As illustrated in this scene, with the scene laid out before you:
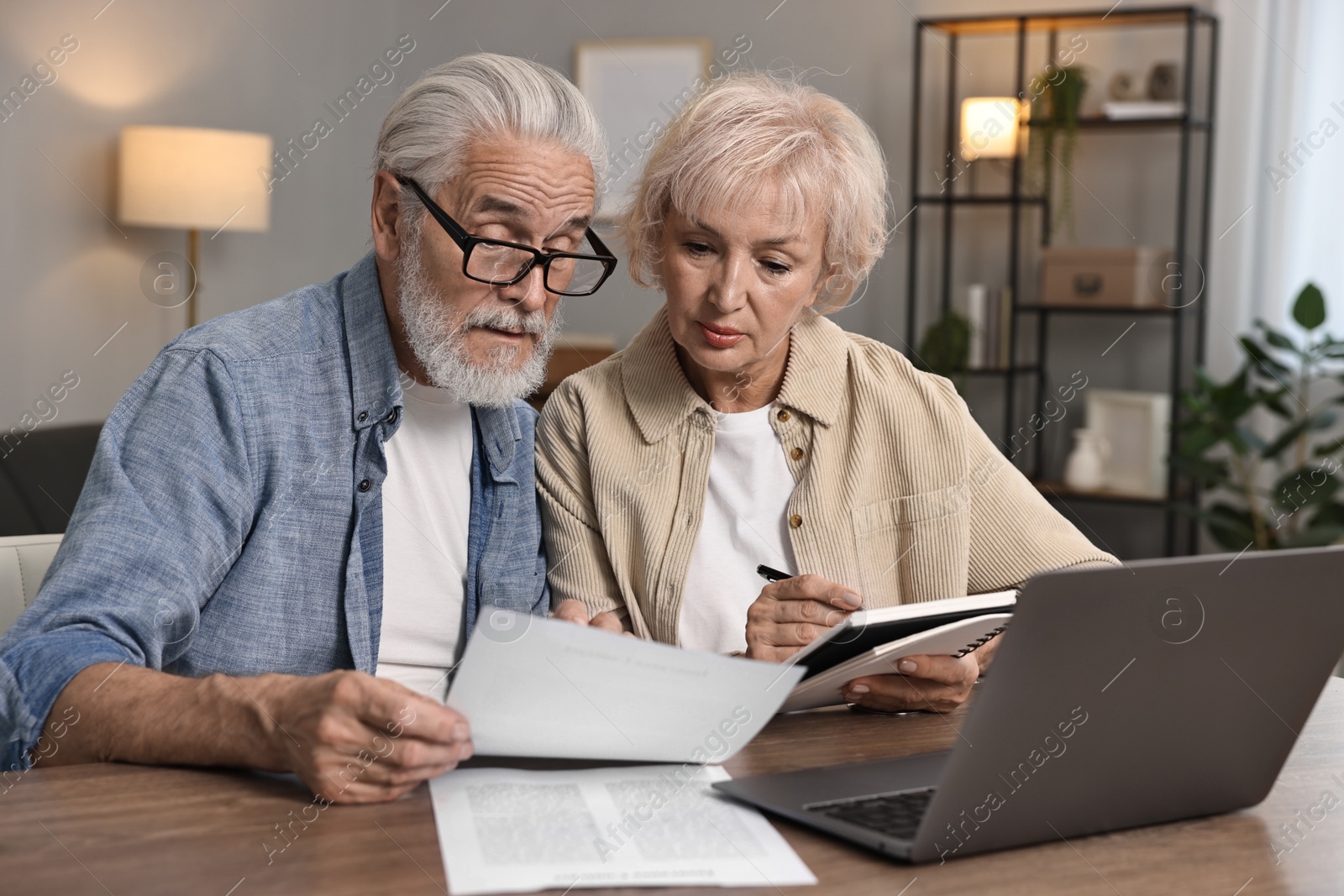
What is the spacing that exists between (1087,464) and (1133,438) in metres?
0.18

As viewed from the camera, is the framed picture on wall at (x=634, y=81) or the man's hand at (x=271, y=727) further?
the framed picture on wall at (x=634, y=81)

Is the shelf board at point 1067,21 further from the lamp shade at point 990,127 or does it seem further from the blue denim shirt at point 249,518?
the blue denim shirt at point 249,518

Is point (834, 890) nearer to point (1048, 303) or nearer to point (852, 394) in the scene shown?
point (852, 394)

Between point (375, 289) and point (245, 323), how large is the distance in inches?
6.6

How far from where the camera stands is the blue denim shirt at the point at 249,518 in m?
1.13

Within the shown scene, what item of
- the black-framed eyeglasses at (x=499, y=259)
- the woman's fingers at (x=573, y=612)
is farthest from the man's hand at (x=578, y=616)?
the black-framed eyeglasses at (x=499, y=259)

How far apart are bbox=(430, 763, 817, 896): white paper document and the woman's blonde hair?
0.85 metres

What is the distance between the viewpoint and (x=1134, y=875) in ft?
2.85

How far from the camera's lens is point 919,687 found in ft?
4.18

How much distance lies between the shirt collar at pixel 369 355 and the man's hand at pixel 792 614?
0.49 metres

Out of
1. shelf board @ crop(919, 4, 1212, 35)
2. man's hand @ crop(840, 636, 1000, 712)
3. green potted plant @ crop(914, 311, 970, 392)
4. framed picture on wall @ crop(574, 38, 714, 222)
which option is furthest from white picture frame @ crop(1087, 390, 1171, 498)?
man's hand @ crop(840, 636, 1000, 712)

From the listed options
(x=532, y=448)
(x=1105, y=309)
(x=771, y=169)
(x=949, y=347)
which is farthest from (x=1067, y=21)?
(x=532, y=448)

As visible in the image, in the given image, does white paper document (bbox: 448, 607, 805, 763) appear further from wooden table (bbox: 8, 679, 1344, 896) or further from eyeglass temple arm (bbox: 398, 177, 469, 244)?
eyeglass temple arm (bbox: 398, 177, 469, 244)

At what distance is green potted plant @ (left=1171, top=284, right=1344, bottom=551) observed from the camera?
12.3 feet
